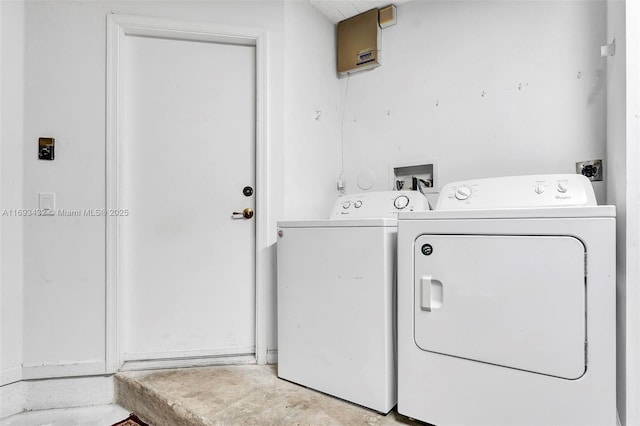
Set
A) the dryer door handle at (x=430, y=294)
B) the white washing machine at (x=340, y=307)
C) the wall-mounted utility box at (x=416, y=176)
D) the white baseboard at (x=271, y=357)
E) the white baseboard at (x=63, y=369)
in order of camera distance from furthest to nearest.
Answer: the wall-mounted utility box at (x=416, y=176), the white baseboard at (x=271, y=357), the white baseboard at (x=63, y=369), the white washing machine at (x=340, y=307), the dryer door handle at (x=430, y=294)

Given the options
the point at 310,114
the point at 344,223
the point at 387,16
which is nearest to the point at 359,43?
the point at 387,16

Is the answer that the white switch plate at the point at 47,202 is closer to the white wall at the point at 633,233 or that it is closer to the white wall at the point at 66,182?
Result: the white wall at the point at 66,182

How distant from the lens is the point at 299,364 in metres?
1.64

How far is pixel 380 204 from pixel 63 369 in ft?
6.03

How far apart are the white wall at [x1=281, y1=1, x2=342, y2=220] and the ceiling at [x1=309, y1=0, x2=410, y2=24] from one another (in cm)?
5

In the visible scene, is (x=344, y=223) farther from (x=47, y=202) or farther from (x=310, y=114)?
(x=47, y=202)

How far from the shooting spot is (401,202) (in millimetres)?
1822

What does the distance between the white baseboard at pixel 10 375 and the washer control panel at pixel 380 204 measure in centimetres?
176

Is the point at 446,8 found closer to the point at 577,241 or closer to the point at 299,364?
the point at 577,241

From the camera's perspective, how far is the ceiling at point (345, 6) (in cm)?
213

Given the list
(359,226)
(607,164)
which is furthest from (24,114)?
(607,164)

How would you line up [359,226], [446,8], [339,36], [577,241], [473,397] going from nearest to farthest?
[577,241], [473,397], [359,226], [446,8], [339,36]

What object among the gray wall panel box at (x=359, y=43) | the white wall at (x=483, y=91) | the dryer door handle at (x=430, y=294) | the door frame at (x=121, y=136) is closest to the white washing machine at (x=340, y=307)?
the dryer door handle at (x=430, y=294)

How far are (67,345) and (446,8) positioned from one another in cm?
279
